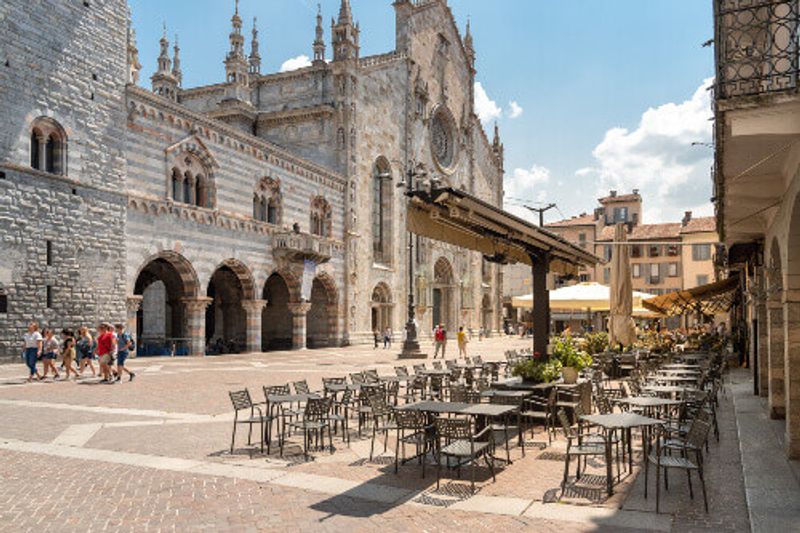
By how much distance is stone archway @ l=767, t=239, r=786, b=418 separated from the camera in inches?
390

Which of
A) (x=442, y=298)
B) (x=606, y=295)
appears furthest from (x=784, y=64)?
(x=442, y=298)

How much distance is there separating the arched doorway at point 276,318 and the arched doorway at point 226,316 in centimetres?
216

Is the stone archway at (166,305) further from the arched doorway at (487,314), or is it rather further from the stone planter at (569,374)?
the arched doorway at (487,314)

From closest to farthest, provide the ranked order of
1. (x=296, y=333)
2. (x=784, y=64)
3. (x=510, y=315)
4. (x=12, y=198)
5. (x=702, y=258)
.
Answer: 1. (x=784, y=64)
2. (x=12, y=198)
3. (x=296, y=333)
4. (x=702, y=258)
5. (x=510, y=315)

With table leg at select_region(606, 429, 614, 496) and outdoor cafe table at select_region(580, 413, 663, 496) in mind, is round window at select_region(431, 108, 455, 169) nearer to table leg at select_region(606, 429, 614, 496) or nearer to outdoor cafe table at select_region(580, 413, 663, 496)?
outdoor cafe table at select_region(580, 413, 663, 496)

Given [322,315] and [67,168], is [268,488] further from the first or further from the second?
[322,315]

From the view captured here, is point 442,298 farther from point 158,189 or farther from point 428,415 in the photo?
point 428,415

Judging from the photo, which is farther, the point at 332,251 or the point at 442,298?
the point at 442,298

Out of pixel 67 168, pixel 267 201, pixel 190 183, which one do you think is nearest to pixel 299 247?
pixel 267 201

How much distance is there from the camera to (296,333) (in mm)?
33719

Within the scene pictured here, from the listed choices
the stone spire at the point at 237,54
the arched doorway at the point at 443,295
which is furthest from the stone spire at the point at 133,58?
the arched doorway at the point at 443,295

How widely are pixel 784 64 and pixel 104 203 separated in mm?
21191

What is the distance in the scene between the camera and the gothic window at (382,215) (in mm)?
41031

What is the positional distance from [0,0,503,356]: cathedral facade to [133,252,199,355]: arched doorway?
0.34 ft
